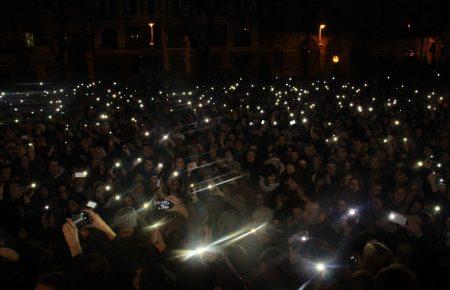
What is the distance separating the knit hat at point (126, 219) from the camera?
205 inches

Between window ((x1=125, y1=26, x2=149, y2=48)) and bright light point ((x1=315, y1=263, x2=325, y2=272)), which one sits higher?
window ((x1=125, y1=26, x2=149, y2=48))

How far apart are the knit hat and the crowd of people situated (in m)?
0.02

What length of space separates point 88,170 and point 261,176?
3.52 metres

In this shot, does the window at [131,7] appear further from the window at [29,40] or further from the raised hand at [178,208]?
the raised hand at [178,208]

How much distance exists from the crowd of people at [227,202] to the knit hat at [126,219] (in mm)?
20

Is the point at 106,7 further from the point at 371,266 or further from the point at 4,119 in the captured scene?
the point at 371,266

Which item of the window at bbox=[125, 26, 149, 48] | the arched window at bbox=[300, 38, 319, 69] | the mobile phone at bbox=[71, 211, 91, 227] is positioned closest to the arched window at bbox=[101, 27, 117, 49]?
the window at bbox=[125, 26, 149, 48]

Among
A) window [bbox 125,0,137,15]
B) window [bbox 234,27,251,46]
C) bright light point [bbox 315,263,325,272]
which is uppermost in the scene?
window [bbox 125,0,137,15]

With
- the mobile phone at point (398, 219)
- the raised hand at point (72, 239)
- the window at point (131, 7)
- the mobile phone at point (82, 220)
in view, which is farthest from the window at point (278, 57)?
the raised hand at point (72, 239)

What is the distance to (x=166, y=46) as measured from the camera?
39.8 meters

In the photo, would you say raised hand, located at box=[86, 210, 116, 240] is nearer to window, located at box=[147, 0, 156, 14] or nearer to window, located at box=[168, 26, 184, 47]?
window, located at box=[168, 26, 184, 47]

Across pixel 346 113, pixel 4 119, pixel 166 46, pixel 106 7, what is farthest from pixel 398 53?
pixel 4 119

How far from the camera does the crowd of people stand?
12.8 ft

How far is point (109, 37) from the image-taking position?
4009 cm
